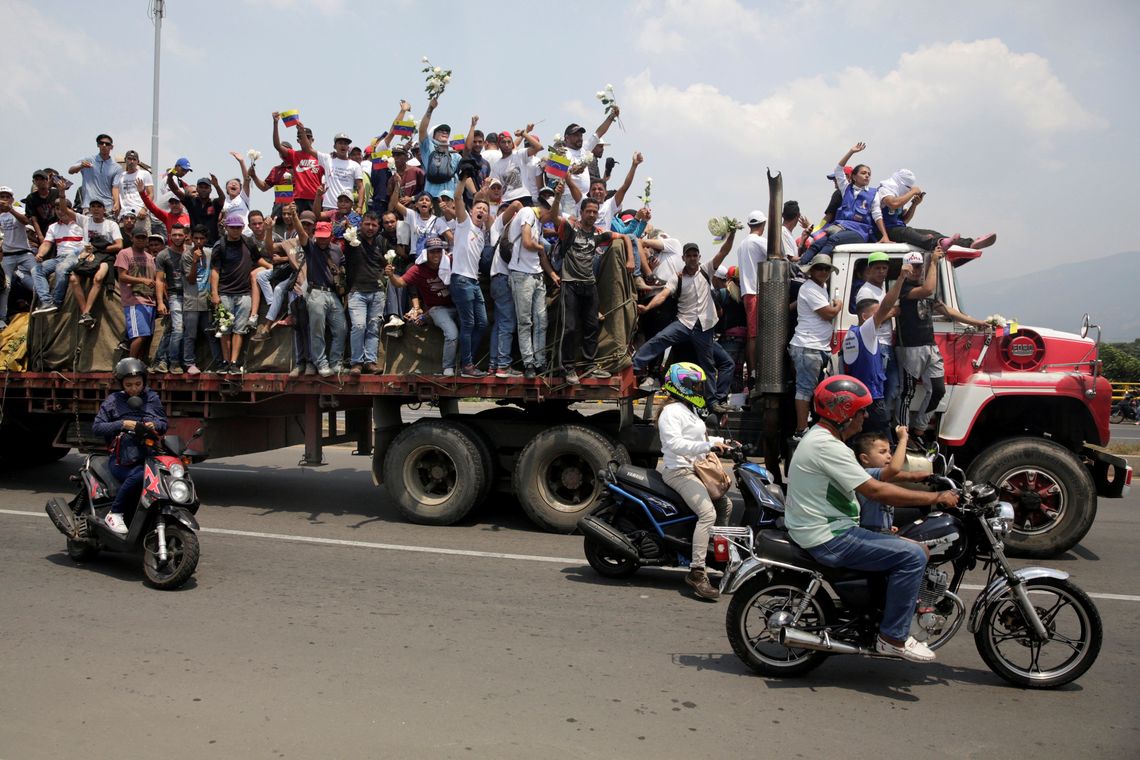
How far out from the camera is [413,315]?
8.95 m

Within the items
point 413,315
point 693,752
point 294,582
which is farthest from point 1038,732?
point 413,315

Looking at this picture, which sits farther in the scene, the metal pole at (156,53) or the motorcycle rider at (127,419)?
the metal pole at (156,53)

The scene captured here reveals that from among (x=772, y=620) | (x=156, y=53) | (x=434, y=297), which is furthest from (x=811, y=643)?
(x=156, y=53)

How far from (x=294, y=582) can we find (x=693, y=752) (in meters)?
3.86

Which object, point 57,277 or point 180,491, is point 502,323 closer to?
point 180,491

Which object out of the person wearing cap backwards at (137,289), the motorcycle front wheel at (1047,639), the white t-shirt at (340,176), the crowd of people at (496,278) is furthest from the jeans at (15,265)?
the motorcycle front wheel at (1047,639)

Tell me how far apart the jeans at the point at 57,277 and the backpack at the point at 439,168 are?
14.0 feet

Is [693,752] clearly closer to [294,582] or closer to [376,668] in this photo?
[376,668]

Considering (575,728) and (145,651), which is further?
(145,651)

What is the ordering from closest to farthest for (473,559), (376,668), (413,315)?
(376,668)
(473,559)
(413,315)

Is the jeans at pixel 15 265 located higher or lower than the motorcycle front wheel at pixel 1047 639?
higher

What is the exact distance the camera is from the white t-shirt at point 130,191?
41.2 feet

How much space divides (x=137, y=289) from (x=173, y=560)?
4.40 metres

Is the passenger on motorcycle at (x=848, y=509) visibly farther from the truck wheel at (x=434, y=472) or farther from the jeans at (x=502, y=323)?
the truck wheel at (x=434, y=472)
